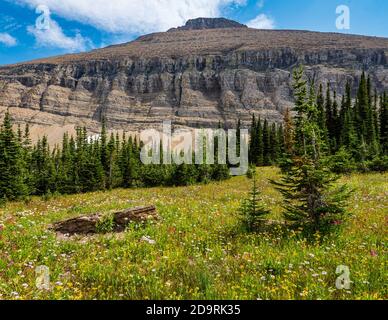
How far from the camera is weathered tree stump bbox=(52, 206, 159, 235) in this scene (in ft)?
39.1

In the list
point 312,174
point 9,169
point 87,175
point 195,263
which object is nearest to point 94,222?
point 195,263

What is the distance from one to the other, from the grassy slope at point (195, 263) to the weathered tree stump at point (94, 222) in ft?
2.40

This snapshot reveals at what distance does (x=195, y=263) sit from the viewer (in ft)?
26.1

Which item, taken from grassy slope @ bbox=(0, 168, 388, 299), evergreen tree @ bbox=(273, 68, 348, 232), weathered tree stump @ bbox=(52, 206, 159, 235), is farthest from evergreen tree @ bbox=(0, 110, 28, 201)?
evergreen tree @ bbox=(273, 68, 348, 232)

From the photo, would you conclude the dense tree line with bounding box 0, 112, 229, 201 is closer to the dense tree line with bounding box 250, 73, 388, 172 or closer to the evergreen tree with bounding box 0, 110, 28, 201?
the evergreen tree with bounding box 0, 110, 28, 201

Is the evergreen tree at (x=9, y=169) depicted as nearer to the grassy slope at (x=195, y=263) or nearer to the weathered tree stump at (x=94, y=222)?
the weathered tree stump at (x=94, y=222)

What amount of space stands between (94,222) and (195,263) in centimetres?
554

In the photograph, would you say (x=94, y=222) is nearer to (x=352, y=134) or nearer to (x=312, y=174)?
(x=312, y=174)

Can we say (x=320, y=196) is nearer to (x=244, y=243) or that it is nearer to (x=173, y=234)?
(x=244, y=243)

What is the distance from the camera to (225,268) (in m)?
7.41

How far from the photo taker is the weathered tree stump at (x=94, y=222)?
11.9m

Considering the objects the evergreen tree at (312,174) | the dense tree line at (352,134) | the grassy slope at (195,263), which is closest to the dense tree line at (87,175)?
the dense tree line at (352,134)

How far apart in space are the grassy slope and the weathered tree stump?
730 millimetres
